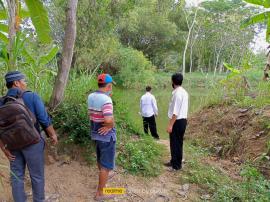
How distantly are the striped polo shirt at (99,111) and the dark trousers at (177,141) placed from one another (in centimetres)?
136

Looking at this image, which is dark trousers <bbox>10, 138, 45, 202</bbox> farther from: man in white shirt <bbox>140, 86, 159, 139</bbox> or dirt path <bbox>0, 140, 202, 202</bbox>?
man in white shirt <bbox>140, 86, 159, 139</bbox>

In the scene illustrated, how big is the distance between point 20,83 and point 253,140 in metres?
5.12

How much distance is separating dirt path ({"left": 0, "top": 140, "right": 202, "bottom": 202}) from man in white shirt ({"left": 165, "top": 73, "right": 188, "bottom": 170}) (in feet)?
1.63

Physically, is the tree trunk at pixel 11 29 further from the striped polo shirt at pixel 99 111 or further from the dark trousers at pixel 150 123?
the dark trousers at pixel 150 123

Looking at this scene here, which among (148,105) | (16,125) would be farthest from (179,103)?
(148,105)

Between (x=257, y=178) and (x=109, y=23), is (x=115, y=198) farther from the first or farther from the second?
(x=109, y=23)

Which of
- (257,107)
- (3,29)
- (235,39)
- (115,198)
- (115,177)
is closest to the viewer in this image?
(115,198)

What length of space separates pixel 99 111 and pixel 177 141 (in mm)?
1680

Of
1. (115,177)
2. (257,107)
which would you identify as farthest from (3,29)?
(257,107)

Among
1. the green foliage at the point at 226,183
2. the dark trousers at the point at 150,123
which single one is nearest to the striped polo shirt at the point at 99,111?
the green foliage at the point at 226,183

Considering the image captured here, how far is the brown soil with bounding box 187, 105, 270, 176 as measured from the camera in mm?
6248

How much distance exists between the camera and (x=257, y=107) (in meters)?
7.65

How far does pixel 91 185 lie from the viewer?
4.14m

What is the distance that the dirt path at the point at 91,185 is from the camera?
391cm
